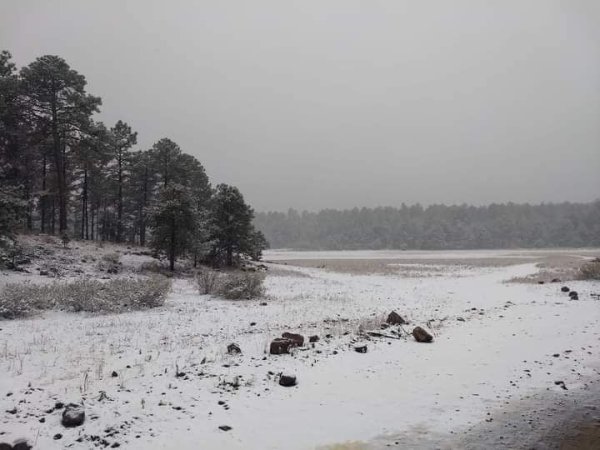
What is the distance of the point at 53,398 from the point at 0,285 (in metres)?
13.0

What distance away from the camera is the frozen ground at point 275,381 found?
20.5 feet

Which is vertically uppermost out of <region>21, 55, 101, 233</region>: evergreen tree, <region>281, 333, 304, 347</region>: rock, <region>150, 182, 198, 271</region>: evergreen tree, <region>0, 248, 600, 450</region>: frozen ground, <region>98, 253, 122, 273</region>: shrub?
<region>21, 55, 101, 233</region>: evergreen tree

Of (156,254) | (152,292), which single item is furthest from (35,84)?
(152,292)

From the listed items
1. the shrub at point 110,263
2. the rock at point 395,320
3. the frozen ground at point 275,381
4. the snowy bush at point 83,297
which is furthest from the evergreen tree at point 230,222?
the rock at point 395,320

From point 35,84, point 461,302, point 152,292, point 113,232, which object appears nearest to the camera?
point 152,292

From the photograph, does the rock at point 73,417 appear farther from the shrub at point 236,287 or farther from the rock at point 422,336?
the shrub at point 236,287

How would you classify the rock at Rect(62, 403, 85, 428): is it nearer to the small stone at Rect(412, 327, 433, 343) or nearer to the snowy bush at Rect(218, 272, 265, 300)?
the small stone at Rect(412, 327, 433, 343)

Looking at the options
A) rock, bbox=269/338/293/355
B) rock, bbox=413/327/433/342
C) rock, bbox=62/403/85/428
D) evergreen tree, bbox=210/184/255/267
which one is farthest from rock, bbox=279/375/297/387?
evergreen tree, bbox=210/184/255/267

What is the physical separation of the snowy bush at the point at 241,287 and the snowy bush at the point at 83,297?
291cm

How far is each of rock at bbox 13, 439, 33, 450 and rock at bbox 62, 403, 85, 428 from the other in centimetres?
57

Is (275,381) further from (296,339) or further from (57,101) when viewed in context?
(57,101)

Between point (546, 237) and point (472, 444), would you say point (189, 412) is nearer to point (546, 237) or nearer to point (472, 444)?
point (472, 444)

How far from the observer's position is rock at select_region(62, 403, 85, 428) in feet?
19.9

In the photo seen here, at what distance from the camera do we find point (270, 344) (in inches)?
404
